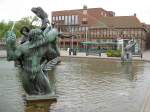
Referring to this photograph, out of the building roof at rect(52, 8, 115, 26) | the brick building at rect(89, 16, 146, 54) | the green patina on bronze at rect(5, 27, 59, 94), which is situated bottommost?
the green patina on bronze at rect(5, 27, 59, 94)

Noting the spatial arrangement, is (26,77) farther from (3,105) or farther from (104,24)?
(104,24)

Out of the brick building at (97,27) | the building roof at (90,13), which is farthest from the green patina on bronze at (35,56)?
the building roof at (90,13)

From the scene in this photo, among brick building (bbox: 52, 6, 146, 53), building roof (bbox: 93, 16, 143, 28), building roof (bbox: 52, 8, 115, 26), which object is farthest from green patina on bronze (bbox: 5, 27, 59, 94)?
building roof (bbox: 52, 8, 115, 26)

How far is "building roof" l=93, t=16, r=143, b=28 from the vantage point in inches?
3663

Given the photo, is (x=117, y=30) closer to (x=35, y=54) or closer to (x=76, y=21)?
(x=76, y=21)

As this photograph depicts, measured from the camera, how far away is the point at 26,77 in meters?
10.7

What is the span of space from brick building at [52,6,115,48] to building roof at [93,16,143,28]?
3637 mm

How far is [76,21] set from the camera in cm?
10694

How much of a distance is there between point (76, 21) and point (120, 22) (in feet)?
53.9

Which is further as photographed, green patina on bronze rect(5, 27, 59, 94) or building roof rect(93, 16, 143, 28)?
building roof rect(93, 16, 143, 28)

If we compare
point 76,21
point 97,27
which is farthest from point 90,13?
point 97,27

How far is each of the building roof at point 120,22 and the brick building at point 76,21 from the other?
364cm

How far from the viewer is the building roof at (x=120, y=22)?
9303 centimetres

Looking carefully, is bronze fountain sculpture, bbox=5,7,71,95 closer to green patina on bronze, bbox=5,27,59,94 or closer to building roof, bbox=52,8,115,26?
green patina on bronze, bbox=5,27,59,94
